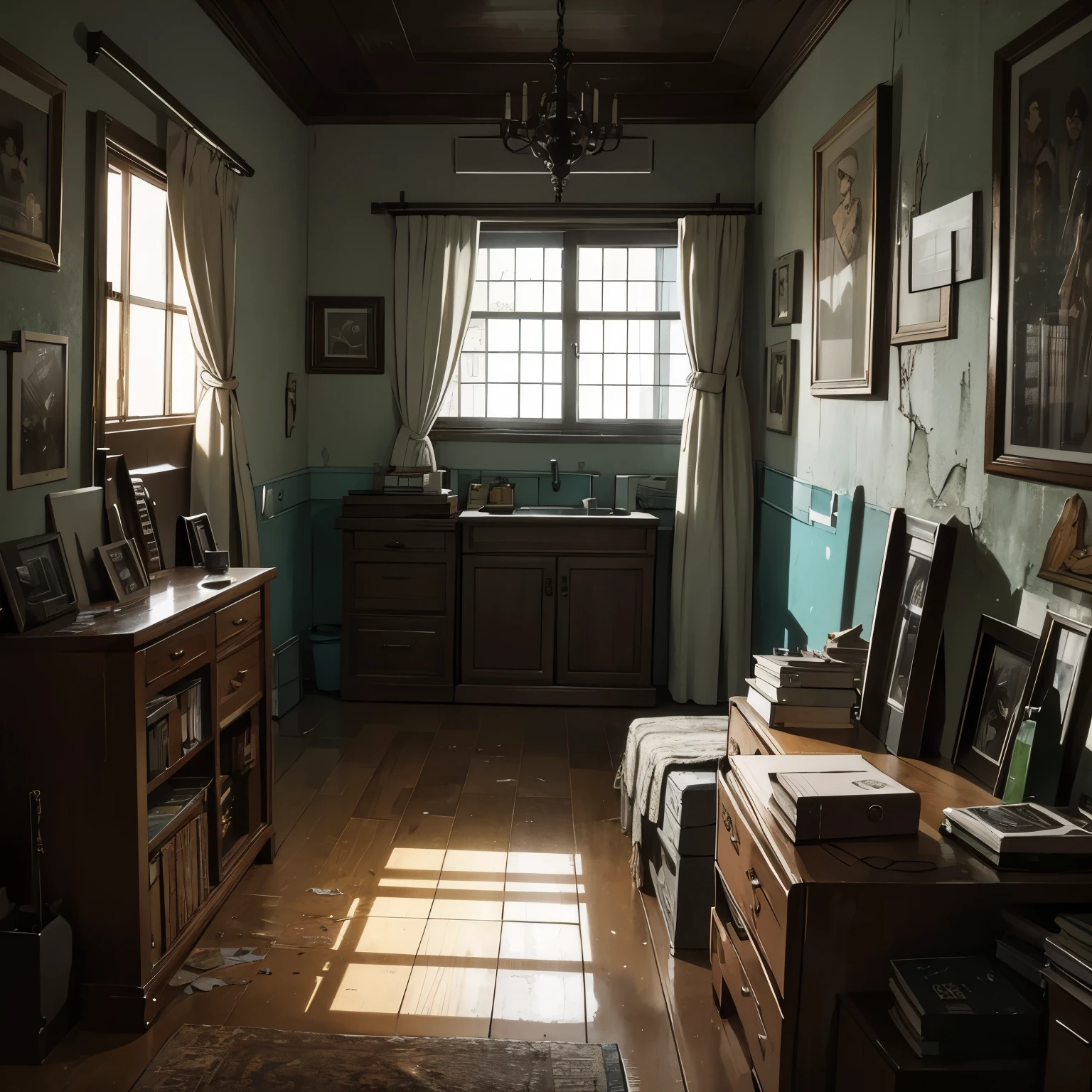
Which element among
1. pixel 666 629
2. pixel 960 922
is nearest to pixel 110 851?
pixel 960 922

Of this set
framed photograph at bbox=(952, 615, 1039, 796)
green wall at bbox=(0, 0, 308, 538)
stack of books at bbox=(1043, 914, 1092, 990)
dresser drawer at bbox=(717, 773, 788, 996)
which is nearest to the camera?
stack of books at bbox=(1043, 914, 1092, 990)

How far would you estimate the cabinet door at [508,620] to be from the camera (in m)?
5.70

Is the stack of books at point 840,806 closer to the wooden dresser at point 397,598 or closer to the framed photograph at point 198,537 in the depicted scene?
the framed photograph at point 198,537

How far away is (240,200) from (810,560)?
121 inches

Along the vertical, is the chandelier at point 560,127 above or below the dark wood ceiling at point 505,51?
below

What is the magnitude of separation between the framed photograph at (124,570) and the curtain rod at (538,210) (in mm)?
3352

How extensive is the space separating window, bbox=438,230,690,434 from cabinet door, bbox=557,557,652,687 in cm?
99

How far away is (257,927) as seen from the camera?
3238mm

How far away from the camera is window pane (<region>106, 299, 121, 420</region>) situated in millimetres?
3748

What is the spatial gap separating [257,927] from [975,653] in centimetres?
224

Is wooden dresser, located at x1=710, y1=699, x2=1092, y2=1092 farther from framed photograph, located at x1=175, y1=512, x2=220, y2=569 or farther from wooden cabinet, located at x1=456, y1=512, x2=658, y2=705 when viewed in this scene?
wooden cabinet, located at x1=456, y1=512, x2=658, y2=705

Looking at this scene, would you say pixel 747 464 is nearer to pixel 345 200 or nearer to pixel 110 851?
pixel 345 200

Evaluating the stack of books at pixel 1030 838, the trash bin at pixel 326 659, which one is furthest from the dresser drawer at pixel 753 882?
the trash bin at pixel 326 659

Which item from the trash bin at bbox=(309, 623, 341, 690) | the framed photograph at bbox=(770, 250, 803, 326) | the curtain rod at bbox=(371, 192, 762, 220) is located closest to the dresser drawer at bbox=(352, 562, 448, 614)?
the trash bin at bbox=(309, 623, 341, 690)
